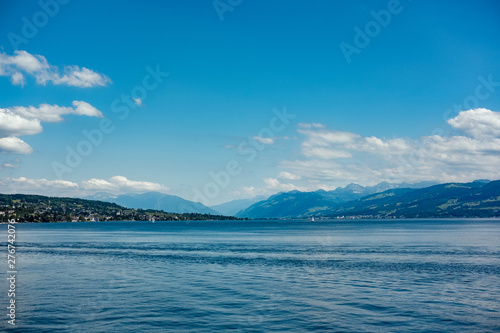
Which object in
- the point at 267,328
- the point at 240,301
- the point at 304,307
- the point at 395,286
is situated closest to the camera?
the point at 267,328

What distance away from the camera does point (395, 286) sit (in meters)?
49.8

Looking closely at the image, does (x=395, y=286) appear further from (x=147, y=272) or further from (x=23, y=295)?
(x=23, y=295)

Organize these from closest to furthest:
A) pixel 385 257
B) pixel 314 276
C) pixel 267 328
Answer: pixel 267 328 < pixel 314 276 < pixel 385 257

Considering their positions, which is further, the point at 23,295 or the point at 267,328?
→ the point at 23,295

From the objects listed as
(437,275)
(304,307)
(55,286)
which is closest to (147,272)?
(55,286)

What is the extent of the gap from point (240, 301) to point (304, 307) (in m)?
7.24

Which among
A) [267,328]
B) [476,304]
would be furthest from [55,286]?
[476,304]

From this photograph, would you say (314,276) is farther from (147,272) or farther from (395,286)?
(147,272)

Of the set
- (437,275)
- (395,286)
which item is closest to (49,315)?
(395,286)

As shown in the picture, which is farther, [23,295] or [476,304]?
[23,295]

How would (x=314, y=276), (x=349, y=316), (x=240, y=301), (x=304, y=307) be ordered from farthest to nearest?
(x=314, y=276) → (x=240, y=301) → (x=304, y=307) → (x=349, y=316)

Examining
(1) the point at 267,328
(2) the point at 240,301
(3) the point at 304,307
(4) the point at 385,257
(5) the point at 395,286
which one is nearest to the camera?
(1) the point at 267,328

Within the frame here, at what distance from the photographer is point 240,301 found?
42.0m

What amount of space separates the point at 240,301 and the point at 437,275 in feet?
112
